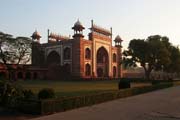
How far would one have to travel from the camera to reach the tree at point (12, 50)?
42.3 m

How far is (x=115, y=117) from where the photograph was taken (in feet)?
36.8

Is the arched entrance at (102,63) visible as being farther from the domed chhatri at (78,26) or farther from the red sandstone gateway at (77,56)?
the domed chhatri at (78,26)

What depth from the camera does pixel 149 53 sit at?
171 feet

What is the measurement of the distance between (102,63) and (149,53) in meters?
20.1

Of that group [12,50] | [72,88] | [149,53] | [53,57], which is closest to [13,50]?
[12,50]

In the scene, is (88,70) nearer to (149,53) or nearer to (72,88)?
(149,53)

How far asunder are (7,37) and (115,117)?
115 ft

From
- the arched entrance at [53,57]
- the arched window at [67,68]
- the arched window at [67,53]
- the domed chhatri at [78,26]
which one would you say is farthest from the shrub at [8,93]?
the arched entrance at [53,57]

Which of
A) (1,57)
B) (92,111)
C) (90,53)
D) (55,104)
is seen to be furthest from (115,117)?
(90,53)

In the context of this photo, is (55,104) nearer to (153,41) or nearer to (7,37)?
(7,37)

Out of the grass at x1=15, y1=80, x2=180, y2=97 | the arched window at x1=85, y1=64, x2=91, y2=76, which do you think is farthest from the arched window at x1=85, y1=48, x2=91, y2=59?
the grass at x1=15, y1=80, x2=180, y2=97

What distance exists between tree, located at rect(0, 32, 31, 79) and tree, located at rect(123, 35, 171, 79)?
1975 cm

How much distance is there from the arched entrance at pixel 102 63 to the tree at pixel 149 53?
14.6 metres

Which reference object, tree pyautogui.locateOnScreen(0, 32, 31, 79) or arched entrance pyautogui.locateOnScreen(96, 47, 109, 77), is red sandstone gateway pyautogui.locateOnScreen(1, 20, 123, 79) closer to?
arched entrance pyautogui.locateOnScreen(96, 47, 109, 77)
